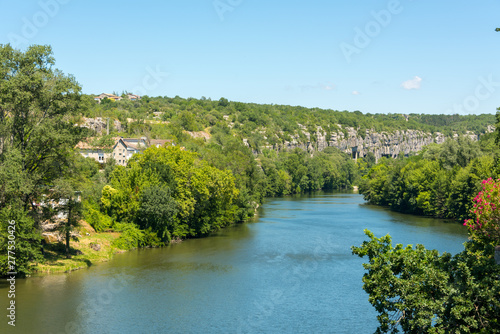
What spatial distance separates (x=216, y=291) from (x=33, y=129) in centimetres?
1700

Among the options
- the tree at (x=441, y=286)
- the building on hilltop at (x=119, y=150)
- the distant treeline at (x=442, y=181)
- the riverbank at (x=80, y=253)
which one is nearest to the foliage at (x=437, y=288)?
the tree at (x=441, y=286)

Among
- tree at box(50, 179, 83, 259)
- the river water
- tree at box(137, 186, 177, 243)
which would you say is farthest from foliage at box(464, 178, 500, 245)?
tree at box(137, 186, 177, 243)

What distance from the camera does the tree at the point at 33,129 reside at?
34.2 m

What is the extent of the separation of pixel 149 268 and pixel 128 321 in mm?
12279

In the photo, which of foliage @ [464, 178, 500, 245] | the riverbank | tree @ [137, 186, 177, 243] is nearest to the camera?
foliage @ [464, 178, 500, 245]

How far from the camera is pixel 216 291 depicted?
34938 millimetres

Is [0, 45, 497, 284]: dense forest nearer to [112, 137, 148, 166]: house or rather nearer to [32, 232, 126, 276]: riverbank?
[32, 232, 126, 276]: riverbank

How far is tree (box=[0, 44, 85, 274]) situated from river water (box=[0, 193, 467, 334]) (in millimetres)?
5713

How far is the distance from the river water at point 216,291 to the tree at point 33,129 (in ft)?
18.7

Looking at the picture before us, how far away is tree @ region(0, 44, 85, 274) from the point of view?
112 ft

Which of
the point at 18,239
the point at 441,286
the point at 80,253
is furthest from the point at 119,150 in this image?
the point at 441,286

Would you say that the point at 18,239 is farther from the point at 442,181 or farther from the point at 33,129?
the point at 442,181

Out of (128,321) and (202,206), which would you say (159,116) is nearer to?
(202,206)

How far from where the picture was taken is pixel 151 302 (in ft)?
105
